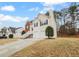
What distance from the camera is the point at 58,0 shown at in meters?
2.80

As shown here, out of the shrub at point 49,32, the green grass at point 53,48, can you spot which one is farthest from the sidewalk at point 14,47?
the shrub at point 49,32

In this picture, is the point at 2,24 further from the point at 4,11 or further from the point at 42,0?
the point at 42,0

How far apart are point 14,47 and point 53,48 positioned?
1.44 feet

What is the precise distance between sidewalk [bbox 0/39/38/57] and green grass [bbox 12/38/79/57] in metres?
0.05

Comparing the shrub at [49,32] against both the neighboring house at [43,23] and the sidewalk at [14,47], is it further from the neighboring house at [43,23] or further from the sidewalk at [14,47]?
the sidewalk at [14,47]

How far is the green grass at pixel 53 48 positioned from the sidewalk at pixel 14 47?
0.15 ft

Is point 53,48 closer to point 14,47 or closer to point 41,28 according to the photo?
point 41,28

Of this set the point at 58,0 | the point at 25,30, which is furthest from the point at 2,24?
the point at 58,0

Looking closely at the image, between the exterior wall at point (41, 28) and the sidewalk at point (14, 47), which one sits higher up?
the exterior wall at point (41, 28)

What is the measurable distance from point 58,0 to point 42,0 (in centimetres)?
18

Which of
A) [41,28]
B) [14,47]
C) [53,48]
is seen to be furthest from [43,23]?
[14,47]

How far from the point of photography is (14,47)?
2859 mm

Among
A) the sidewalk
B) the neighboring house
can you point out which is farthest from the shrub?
the sidewalk

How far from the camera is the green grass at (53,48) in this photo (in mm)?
2795
